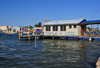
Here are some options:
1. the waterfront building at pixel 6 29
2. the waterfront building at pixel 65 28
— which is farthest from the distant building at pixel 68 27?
the waterfront building at pixel 6 29

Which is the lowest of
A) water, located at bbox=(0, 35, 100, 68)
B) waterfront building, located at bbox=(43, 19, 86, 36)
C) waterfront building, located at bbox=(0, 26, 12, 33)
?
water, located at bbox=(0, 35, 100, 68)

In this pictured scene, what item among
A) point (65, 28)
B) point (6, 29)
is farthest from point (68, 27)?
point (6, 29)

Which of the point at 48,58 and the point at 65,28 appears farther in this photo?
the point at 65,28

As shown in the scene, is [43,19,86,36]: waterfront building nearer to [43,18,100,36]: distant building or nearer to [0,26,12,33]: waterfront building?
[43,18,100,36]: distant building

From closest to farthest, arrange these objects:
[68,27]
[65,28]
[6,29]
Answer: [68,27] < [65,28] < [6,29]

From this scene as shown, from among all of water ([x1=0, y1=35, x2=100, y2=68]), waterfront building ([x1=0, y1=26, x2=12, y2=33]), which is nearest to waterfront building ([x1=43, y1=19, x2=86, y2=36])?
water ([x1=0, y1=35, x2=100, y2=68])

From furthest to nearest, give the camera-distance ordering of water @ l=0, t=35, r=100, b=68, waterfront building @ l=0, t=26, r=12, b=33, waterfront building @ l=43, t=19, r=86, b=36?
waterfront building @ l=0, t=26, r=12, b=33
waterfront building @ l=43, t=19, r=86, b=36
water @ l=0, t=35, r=100, b=68

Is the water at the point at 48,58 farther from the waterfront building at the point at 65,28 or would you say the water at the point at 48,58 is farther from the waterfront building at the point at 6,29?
the waterfront building at the point at 6,29

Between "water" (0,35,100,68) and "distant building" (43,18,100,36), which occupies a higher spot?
"distant building" (43,18,100,36)

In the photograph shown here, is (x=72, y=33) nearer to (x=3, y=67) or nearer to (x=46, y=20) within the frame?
(x=46, y=20)

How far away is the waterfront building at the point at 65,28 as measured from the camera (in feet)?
103

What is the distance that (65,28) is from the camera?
109 ft

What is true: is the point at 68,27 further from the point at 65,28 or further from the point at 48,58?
the point at 48,58

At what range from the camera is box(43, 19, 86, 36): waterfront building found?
103 ft
